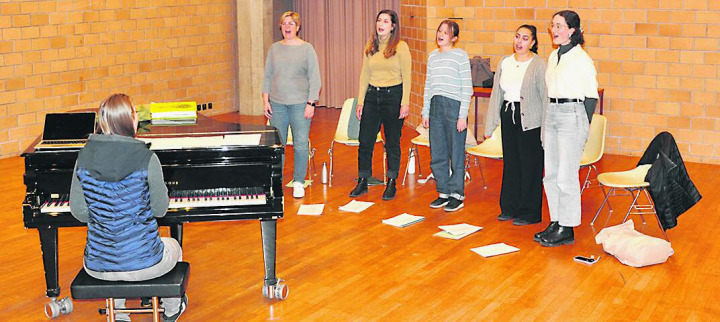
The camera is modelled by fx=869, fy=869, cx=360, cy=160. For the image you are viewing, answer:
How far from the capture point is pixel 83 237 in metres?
6.10

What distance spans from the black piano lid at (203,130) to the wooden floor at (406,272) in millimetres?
895

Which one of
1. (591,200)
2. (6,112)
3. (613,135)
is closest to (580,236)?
(591,200)

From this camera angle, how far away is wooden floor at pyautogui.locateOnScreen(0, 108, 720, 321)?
4.72 metres

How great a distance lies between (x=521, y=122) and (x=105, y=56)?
18.4 feet

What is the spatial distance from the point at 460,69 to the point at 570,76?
109cm

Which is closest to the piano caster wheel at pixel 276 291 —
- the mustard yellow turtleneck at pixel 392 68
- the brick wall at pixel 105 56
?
the mustard yellow turtleneck at pixel 392 68

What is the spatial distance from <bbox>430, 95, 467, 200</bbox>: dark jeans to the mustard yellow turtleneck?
0.36 meters

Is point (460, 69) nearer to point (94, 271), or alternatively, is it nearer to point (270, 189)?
point (270, 189)

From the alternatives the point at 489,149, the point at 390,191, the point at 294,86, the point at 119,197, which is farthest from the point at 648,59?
the point at 119,197

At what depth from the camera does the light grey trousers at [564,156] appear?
218 inches

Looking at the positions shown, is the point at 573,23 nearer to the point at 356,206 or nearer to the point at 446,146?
the point at 446,146

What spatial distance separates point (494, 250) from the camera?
226 inches

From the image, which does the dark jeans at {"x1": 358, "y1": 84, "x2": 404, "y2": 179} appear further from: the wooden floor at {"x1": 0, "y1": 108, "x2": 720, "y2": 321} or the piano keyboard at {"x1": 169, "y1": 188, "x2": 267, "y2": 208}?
the piano keyboard at {"x1": 169, "y1": 188, "x2": 267, "y2": 208}

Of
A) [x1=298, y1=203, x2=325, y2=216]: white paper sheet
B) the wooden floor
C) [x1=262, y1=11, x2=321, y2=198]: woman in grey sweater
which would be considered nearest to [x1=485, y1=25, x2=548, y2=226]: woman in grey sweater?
the wooden floor
